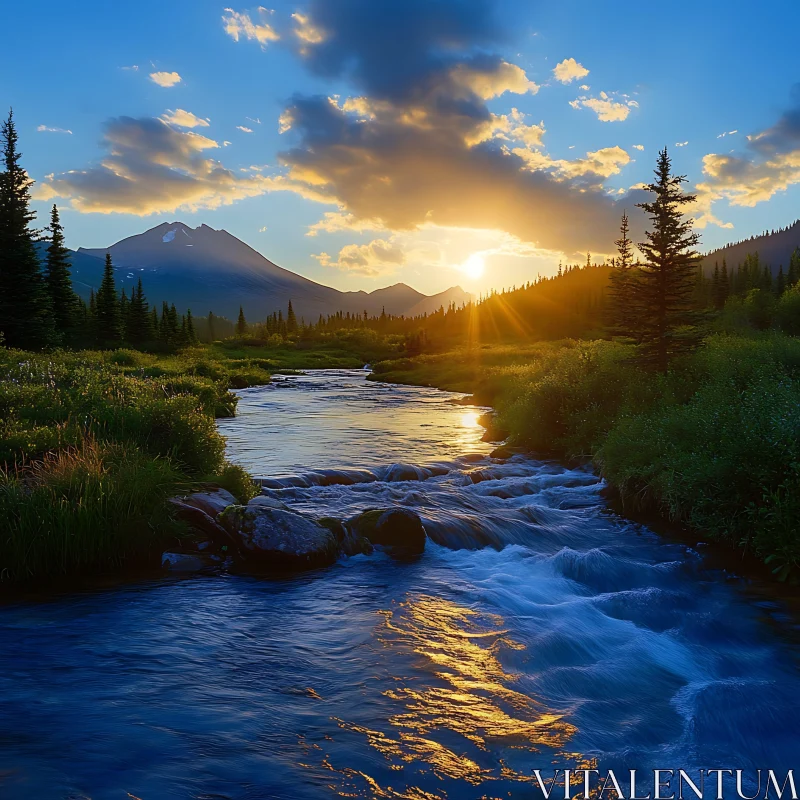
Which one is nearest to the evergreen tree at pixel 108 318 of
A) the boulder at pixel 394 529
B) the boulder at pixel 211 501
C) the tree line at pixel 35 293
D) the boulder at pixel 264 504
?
the tree line at pixel 35 293

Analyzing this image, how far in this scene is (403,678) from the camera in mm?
6762

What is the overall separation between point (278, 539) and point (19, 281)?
50.5 m

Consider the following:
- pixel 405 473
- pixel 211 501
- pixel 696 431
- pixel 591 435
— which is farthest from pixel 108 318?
pixel 696 431

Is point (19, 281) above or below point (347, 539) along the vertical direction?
above

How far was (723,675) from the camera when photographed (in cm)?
721

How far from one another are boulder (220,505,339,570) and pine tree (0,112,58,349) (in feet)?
156

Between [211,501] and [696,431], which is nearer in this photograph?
[211,501]

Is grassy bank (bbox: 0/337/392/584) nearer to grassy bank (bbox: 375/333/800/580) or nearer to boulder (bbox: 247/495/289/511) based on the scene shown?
boulder (bbox: 247/495/289/511)

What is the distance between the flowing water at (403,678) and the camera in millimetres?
5211

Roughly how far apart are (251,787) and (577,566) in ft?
24.9

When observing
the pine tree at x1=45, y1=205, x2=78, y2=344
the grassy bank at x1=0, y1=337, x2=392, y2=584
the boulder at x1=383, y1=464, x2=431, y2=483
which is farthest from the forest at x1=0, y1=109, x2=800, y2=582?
the pine tree at x1=45, y1=205, x2=78, y2=344

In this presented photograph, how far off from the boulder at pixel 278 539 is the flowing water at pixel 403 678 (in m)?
0.44

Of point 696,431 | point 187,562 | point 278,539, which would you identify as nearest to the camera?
point 187,562

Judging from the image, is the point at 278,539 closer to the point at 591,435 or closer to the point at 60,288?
the point at 591,435
